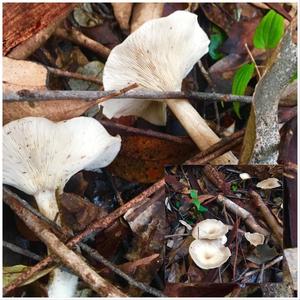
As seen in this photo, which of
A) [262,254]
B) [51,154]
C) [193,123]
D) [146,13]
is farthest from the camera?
[146,13]

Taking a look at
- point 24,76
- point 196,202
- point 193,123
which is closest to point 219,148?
point 193,123

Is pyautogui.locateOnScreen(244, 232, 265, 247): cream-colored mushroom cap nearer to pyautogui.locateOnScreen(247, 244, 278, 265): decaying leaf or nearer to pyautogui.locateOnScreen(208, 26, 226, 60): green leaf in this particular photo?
pyautogui.locateOnScreen(247, 244, 278, 265): decaying leaf

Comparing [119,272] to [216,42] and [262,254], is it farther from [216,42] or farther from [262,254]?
[216,42]

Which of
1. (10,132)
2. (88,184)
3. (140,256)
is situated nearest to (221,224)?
(140,256)

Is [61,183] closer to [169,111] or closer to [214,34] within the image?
[169,111]

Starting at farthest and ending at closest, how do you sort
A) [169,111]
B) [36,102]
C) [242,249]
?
1. [169,111]
2. [36,102]
3. [242,249]

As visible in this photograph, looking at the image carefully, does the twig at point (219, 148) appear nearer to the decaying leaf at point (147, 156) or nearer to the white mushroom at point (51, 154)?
the decaying leaf at point (147, 156)

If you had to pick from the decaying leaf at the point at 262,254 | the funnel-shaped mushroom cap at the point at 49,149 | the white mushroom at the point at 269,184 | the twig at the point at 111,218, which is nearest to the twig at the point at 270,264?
the decaying leaf at the point at 262,254
